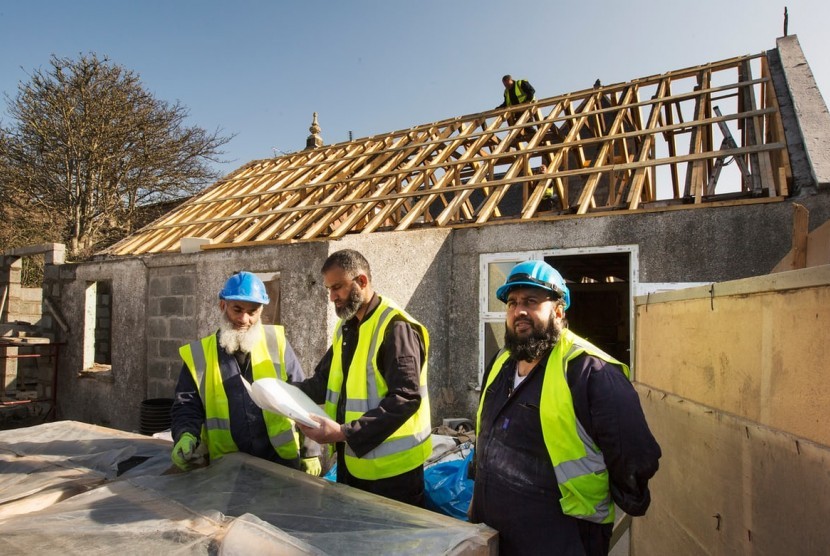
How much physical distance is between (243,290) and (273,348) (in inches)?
14.4

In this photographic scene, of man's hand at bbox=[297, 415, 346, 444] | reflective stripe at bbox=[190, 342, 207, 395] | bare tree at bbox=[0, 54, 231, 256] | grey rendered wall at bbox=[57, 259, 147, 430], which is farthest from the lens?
bare tree at bbox=[0, 54, 231, 256]

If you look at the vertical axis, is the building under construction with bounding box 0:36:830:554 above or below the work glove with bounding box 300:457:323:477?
above

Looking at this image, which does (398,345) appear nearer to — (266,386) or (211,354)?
(266,386)

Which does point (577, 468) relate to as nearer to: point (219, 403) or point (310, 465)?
point (310, 465)

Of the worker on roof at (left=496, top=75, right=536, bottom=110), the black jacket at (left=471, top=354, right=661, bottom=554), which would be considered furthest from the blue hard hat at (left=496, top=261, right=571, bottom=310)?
the worker on roof at (left=496, top=75, right=536, bottom=110)

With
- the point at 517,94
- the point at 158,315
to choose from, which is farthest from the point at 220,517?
the point at 517,94

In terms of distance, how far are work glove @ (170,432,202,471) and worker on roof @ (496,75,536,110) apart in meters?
8.17

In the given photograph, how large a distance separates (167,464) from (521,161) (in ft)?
18.4

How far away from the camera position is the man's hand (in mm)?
2312

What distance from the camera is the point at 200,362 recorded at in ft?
9.28

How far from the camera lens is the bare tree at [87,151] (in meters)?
15.4

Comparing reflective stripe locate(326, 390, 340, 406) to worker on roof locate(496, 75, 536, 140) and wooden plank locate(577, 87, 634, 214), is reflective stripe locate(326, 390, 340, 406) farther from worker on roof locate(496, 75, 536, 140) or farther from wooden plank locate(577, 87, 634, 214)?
worker on roof locate(496, 75, 536, 140)

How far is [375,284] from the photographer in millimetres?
5535

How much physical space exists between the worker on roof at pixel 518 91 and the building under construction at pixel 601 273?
2.01 feet
